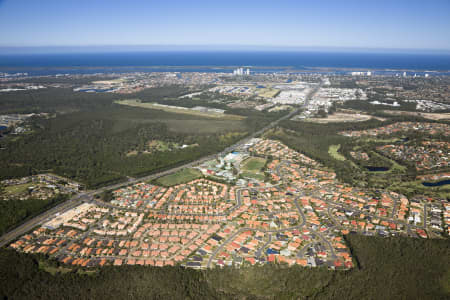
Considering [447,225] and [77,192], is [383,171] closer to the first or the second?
[447,225]

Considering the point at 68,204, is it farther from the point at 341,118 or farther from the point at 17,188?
the point at 341,118

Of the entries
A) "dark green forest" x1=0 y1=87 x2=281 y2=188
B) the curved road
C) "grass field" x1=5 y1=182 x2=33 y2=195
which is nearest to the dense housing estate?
the curved road

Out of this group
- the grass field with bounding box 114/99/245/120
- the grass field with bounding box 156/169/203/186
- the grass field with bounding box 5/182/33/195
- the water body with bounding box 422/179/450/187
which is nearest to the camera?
the grass field with bounding box 5/182/33/195

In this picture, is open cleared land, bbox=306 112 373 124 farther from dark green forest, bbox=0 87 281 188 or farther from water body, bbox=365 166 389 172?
water body, bbox=365 166 389 172

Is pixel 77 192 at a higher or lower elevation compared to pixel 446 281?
higher

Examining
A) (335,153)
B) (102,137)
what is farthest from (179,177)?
(335,153)

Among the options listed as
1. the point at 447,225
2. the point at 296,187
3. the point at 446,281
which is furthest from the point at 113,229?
the point at 447,225
